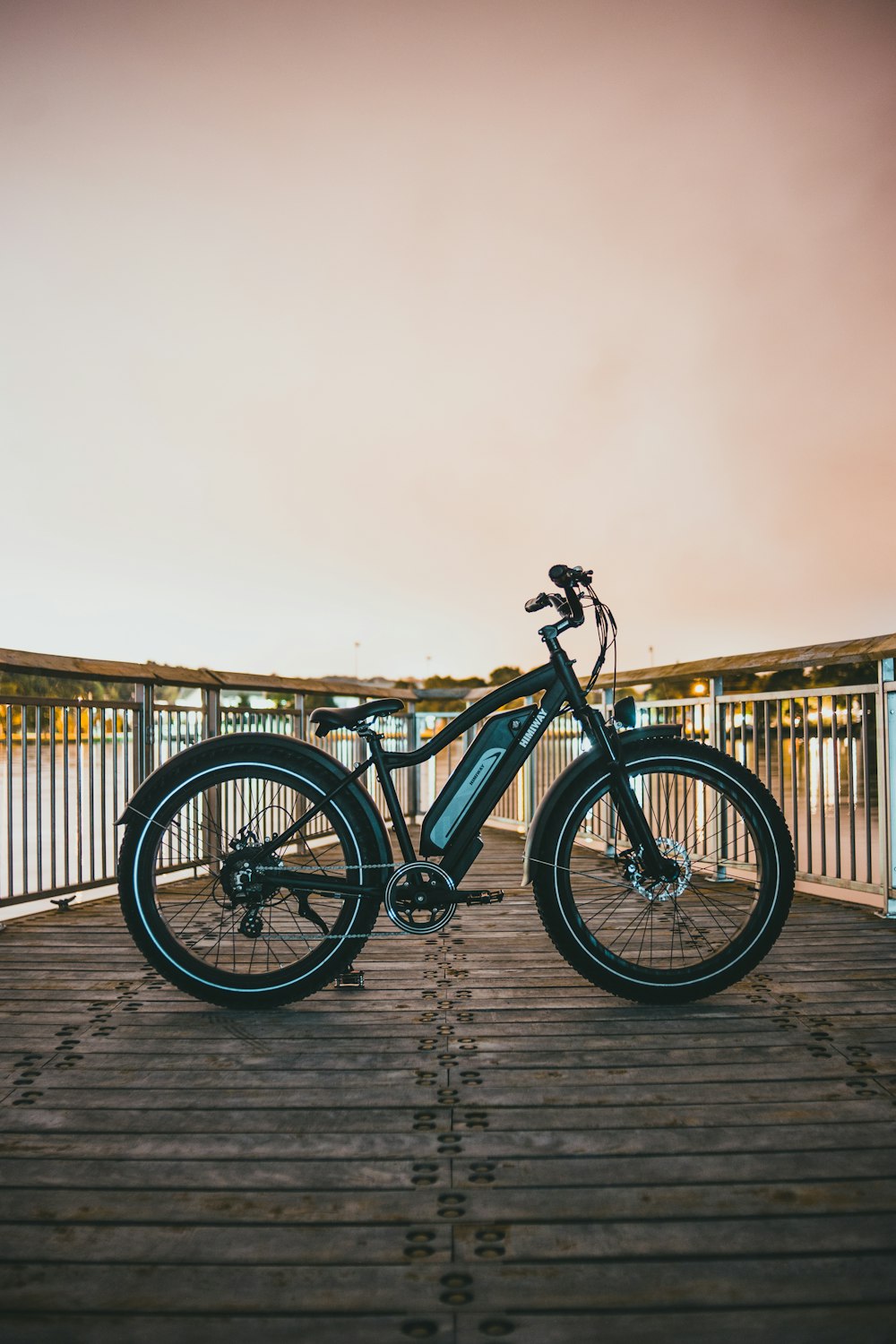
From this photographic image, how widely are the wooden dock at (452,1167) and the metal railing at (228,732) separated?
129 centimetres

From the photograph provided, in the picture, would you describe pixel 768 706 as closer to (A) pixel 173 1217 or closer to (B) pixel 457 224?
(A) pixel 173 1217

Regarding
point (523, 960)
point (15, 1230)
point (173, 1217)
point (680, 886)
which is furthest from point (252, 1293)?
point (523, 960)

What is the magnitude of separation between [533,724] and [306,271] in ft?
48.4

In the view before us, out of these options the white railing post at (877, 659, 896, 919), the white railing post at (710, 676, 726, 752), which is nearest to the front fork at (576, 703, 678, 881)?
the white railing post at (877, 659, 896, 919)

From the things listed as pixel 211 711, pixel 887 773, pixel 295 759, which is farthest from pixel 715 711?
pixel 211 711

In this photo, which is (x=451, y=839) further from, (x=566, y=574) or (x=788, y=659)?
(x=788, y=659)

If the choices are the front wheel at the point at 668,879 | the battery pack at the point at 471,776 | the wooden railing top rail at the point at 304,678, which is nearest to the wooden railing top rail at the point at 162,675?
the wooden railing top rail at the point at 304,678

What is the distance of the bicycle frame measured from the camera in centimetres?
247

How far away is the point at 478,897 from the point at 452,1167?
1020 millimetres

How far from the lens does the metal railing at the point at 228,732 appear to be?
3.62 m

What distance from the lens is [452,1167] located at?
1.51 meters

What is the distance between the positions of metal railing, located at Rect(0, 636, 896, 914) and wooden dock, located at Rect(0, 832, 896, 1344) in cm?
129

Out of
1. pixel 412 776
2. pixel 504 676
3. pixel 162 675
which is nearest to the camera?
pixel 162 675

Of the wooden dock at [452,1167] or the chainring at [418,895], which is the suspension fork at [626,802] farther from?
the chainring at [418,895]
